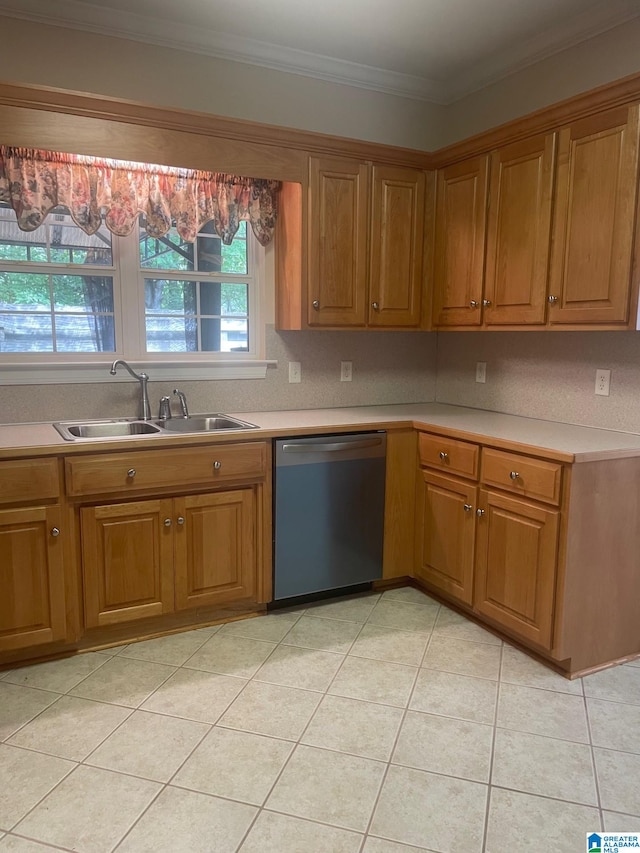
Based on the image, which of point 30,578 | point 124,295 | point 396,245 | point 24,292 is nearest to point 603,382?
point 396,245

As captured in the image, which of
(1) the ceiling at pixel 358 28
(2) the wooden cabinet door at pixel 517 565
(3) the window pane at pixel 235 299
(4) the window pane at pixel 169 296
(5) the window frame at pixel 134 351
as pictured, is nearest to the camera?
(2) the wooden cabinet door at pixel 517 565

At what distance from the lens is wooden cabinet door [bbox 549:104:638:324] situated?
231cm

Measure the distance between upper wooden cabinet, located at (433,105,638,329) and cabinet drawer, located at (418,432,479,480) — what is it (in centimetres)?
62

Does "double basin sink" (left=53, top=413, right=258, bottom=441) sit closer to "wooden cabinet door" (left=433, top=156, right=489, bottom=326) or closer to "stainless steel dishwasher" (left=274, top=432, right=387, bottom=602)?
"stainless steel dishwasher" (left=274, top=432, right=387, bottom=602)

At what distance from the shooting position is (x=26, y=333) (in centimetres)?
283

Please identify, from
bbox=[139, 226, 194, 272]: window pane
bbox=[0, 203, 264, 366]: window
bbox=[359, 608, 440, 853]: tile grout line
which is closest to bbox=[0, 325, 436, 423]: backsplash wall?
bbox=[0, 203, 264, 366]: window

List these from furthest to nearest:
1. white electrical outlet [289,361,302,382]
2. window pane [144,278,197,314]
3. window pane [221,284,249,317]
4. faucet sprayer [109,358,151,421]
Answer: white electrical outlet [289,361,302,382] → window pane [221,284,249,317] → window pane [144,278,197,314] → faucet sprayer [109,358,151,421]

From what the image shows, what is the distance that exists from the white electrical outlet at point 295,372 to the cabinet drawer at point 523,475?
1182 millimetres

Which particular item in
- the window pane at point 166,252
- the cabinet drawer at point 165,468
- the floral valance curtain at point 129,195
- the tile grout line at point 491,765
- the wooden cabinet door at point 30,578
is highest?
the floral valance curtain at point 129,195

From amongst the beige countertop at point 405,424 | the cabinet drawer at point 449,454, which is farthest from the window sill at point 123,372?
the cabinet drawer at point 449,454

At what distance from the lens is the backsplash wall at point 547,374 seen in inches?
106

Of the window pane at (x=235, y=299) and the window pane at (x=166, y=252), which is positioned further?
the window pane at (x=235, y=299)

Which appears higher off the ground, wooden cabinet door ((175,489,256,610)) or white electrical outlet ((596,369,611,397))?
white electrical outlet ((596,369,611,397))

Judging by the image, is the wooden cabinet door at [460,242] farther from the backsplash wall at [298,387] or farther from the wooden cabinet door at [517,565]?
the wooden cabinet door at [517,565]
